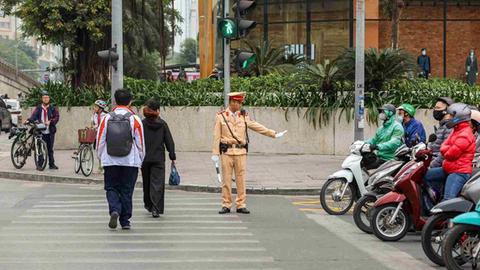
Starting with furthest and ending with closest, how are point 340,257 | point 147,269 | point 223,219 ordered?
point 223,219, point 340,257, point 147,269

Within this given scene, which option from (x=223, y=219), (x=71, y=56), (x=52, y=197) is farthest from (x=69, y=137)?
(x=223, y=219)

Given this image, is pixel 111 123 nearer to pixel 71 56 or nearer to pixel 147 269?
pixel 147 269

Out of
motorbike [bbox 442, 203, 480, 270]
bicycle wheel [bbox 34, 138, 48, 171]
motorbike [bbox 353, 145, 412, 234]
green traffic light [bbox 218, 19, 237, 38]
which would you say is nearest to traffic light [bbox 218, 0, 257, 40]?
green traffic light [bbox 218, 19, 237, 38]

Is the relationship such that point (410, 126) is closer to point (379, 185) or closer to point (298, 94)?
point (379, 185)

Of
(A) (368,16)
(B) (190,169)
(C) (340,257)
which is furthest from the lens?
(A) (368,16)

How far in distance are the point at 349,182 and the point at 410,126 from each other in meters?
1.32

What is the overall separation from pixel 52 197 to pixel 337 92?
10.3m

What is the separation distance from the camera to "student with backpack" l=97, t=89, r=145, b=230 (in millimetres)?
11125

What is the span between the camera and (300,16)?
3594 centimetres

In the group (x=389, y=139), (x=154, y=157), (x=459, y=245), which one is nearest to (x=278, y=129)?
(x=389, y=139)

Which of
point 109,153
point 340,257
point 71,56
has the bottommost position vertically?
→ point 340,257

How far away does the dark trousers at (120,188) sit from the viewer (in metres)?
11.2

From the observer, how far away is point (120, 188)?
11.4 m

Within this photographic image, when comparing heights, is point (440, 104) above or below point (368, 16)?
below
